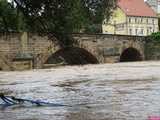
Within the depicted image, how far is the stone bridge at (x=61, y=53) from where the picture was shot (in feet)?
170

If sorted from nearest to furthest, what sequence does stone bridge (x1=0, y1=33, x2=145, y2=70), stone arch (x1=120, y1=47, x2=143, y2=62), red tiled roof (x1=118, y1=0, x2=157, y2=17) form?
A: stone bridge (x1=0, y1=33, x2=145, y2=70) < stone arch (x1=120, y1=47, x2=143, y2=62) < red tiled roof (x1=118, y1=0, x2=157, y2=17)

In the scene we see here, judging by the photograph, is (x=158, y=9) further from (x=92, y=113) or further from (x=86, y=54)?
(x=92, y=113)

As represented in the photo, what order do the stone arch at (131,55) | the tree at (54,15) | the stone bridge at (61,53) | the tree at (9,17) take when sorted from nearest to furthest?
the tree at (54,15)
the tree at (9,17)
the stone bridge at (61,53)
the stone arch at (131,55)

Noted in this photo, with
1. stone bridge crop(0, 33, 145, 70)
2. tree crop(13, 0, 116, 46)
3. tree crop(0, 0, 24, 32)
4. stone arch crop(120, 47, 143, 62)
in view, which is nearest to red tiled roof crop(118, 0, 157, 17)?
stone arch crop(120, 47, 143, 62)

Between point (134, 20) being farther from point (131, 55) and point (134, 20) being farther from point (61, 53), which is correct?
point (61, 53)

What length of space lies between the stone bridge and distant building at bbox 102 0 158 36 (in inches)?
1703

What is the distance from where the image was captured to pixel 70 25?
552 inches

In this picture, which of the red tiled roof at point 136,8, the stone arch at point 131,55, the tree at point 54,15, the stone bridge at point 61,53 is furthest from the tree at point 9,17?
the red tiled roof at point 136,8

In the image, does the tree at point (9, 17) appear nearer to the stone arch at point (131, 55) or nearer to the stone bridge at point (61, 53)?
the stone bridge at point (61, 53)

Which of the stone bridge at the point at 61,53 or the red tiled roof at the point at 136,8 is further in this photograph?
the red tiled roof at the point at 136,8

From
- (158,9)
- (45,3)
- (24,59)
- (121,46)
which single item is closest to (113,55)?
(121,46)

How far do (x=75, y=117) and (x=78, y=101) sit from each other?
13.5ft

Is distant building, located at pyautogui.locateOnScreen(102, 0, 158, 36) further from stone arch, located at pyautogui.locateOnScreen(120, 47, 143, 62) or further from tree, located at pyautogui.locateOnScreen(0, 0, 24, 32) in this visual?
tree, located at pyautogui.locateOnScreen(0, 0, 24, 32)

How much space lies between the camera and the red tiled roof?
114 m
